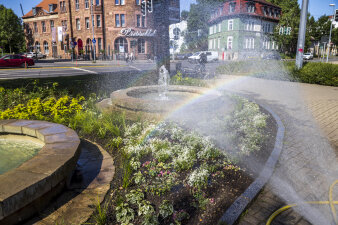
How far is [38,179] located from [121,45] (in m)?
42.3

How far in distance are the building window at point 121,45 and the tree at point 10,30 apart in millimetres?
27194

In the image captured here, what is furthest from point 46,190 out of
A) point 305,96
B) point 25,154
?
point 305,96

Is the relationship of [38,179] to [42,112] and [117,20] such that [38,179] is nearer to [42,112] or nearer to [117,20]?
[42,112]

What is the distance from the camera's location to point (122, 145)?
4.78m

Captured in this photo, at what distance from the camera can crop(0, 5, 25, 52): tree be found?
174 ft

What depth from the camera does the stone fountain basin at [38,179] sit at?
2.46m

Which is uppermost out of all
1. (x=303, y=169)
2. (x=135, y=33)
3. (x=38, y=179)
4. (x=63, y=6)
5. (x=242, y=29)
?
(x=63, y=6)

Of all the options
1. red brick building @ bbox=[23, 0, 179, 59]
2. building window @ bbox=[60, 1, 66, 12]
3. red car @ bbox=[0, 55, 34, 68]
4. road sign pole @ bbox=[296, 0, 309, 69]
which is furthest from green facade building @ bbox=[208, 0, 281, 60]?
building window @ bbox=[60, 1, 66, 12]

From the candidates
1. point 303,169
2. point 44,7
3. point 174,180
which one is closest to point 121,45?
point 44,7

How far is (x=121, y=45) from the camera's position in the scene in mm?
42656

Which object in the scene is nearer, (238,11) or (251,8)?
(238,11)

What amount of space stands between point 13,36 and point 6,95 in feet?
186

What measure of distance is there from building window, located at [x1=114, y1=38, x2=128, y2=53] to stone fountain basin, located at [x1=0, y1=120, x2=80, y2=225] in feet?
132

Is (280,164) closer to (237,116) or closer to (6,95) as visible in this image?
(237,116)
